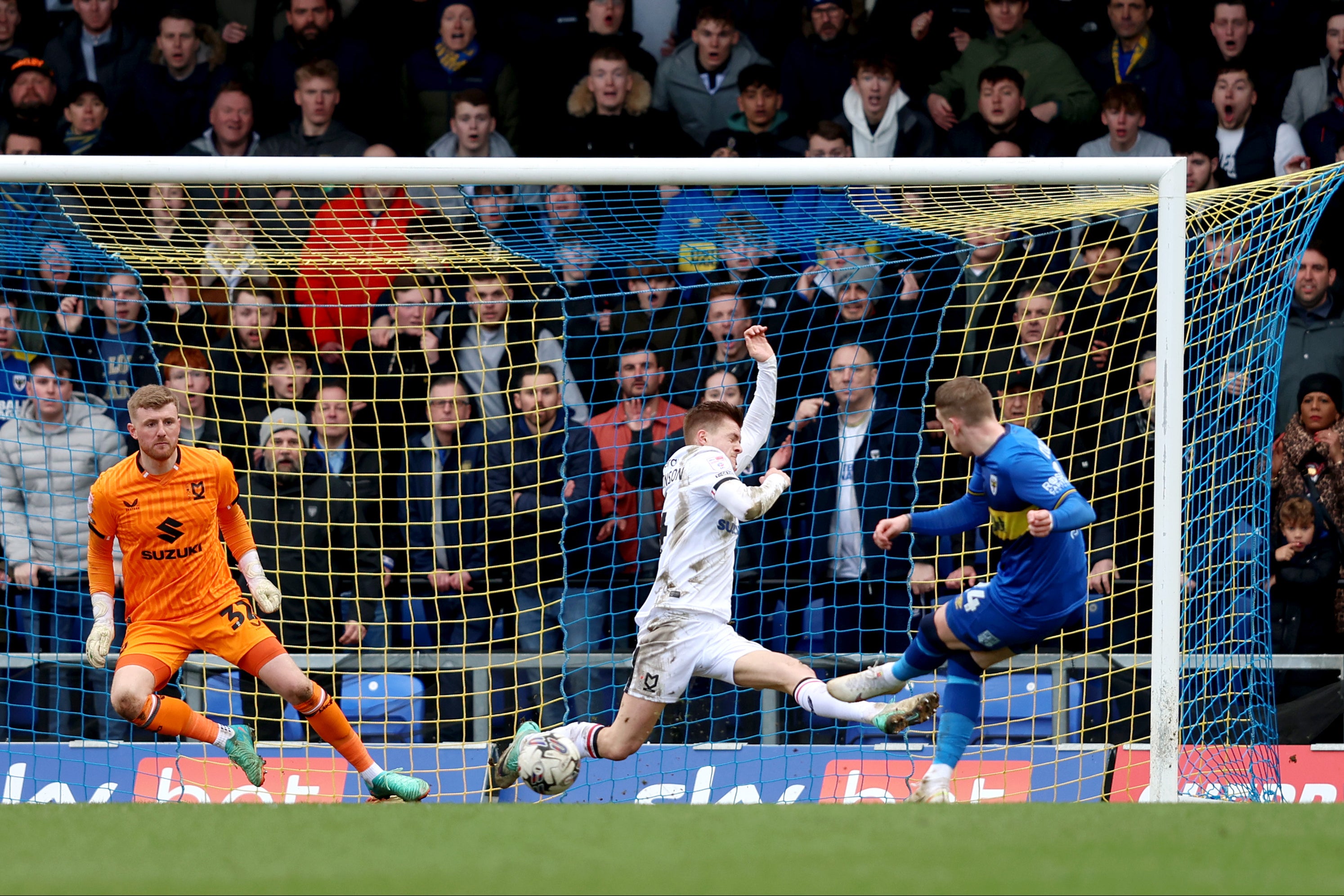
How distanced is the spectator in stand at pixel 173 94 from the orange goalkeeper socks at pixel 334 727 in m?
4.82

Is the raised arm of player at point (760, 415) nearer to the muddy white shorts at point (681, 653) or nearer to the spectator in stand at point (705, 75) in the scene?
the muddy white shorts at point (681, 653)

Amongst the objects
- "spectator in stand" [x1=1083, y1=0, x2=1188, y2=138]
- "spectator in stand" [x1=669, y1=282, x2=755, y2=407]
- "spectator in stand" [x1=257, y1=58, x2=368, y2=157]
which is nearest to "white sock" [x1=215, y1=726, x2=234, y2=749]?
"spectator in stand" [x1=669, y1=282, x2=755, y2=407]

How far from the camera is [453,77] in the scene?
32.7 feet

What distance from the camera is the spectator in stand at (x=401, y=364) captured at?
862 centimetres

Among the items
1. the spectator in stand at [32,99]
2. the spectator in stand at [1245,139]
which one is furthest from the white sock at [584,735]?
the spectator in stand at [32,99]

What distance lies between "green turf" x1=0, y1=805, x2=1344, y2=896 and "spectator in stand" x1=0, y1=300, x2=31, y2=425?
395 centimetres

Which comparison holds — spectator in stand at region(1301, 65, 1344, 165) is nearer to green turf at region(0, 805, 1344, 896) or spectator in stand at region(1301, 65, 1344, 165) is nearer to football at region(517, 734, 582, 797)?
green turf at region(0, 805, 1344, 896)

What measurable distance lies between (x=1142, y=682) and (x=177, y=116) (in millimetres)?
6858

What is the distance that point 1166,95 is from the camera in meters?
9.53

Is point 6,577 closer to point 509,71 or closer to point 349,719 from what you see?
point 349,719

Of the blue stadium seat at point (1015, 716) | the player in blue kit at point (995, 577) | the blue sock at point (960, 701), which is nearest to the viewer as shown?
the player in blue kit at point (995, 577)

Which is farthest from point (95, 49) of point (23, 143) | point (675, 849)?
point (675, 849)

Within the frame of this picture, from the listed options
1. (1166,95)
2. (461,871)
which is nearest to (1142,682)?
(1166,95)

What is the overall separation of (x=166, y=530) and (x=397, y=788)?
147 cm
